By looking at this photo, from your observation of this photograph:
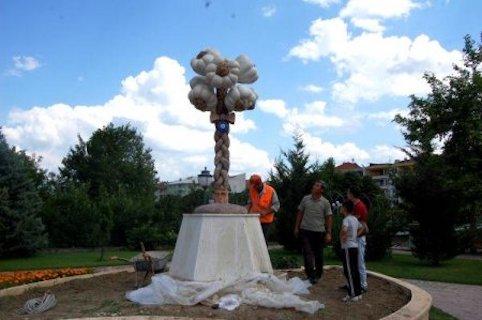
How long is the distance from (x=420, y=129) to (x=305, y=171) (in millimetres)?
9703

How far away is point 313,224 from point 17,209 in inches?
596

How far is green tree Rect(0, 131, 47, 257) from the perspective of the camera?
767 inches

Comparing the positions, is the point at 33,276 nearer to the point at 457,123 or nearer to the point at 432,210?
the point at 432,210

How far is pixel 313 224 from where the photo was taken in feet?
27.3

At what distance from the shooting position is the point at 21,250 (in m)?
19.8

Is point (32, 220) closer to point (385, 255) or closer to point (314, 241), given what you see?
point (385, 255)

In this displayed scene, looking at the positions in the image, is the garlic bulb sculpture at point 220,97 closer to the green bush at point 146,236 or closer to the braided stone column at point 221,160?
the braided stone column at point 221,160

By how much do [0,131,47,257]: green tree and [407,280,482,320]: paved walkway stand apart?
1380 centimetres

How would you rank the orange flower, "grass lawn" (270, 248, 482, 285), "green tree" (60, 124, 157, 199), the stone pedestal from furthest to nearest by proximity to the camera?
"green tree" (60, 124, 157, 199) → "grass lawn" (270, 248, 482, 285) → the orange flower → the stone pedestal

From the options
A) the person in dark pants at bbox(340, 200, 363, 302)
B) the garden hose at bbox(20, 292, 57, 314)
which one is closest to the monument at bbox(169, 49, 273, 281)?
the person in dark pants at bbox(340, 200, 363, 302)

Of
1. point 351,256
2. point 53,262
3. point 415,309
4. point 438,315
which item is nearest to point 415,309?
point 415,309

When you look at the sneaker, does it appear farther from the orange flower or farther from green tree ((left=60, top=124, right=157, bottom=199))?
green tree ((left=60, top=124, right=157, bottom=199))

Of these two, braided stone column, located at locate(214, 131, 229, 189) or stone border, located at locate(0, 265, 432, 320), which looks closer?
stone border, located at locate(0, 265, 432, 320)

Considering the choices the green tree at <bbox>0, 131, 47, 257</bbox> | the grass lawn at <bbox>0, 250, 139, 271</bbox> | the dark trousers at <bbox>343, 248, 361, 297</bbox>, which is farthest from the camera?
the green tree at <bbox>0, 131, 47, 257</bbox>
